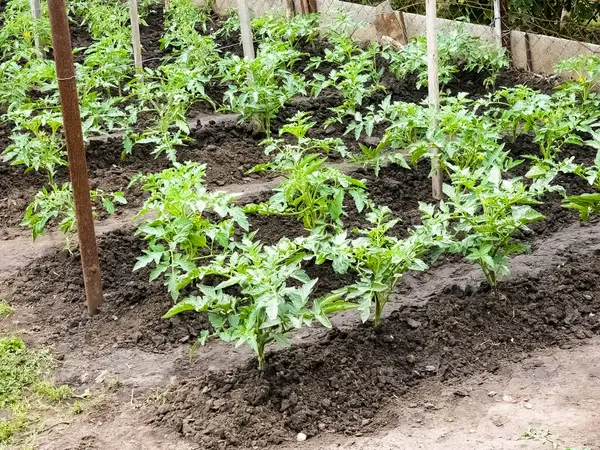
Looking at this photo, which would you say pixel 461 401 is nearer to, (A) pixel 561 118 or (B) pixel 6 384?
(B) pixel 6 384

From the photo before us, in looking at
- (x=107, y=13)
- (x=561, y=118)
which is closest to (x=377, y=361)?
(x=561, y=118)

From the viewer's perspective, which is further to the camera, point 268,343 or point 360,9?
point 360,9

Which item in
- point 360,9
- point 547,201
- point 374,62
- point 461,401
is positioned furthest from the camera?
point 360,9

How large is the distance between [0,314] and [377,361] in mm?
2079

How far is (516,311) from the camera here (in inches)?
175

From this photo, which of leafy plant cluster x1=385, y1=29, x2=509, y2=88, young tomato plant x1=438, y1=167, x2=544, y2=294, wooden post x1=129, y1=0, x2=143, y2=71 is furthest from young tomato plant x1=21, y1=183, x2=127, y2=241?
leafy plant cluster x1=385, y1=29, x2=509, y2=88

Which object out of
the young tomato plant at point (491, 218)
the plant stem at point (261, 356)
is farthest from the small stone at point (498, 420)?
the plant stem at point (261, 356)

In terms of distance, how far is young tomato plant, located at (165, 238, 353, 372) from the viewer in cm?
379

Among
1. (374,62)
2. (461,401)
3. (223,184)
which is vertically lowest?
(461,401)

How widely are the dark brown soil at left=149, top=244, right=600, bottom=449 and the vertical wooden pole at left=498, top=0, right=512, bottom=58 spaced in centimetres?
350

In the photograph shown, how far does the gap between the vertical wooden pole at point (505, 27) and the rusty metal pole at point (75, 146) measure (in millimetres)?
4441

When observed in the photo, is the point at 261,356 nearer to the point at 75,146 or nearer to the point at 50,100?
the point at 75,146

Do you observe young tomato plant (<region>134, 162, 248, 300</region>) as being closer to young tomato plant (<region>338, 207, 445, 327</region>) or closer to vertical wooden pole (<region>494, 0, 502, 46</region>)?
young tomato plant (<region>338, 207, 445, 327</region>)

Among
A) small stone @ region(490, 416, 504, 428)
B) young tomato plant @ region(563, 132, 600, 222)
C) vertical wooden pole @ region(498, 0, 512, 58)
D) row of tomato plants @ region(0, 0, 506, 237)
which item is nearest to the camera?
small stone @ region(490, 416, 504, 428)
